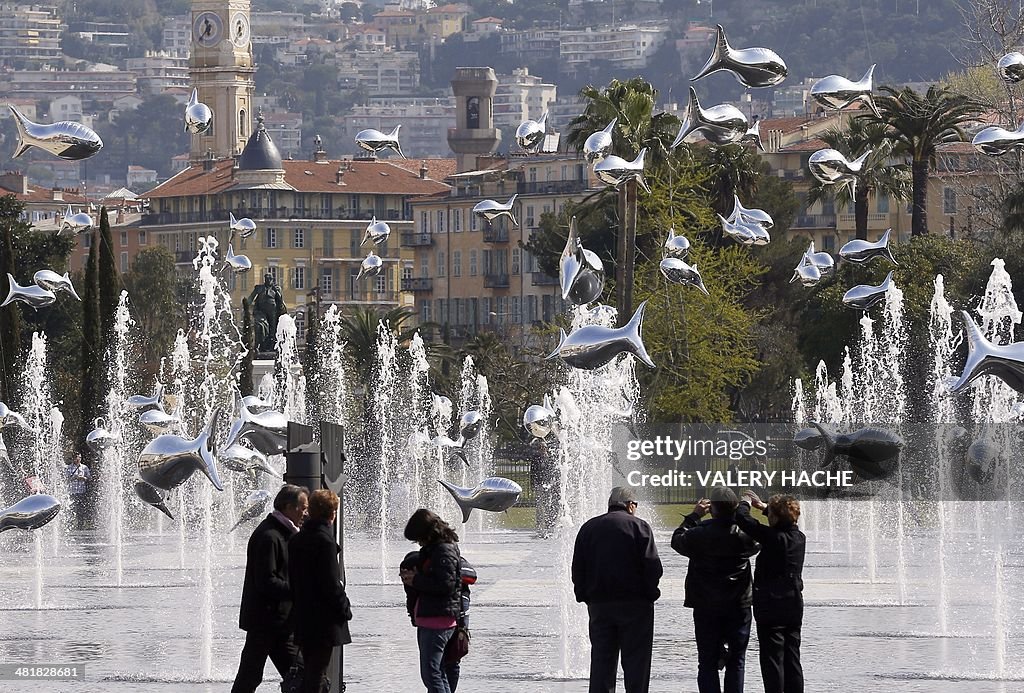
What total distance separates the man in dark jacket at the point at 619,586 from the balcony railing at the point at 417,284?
109802 millimetres

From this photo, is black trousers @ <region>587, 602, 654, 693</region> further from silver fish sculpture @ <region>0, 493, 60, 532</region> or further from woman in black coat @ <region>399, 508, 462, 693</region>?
silver fish sculpture @ <region>0, 493, 60, 532</region>

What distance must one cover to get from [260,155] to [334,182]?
5769 mm

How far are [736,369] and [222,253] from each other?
89.9 m

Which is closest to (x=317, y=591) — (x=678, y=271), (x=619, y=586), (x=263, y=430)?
(x=619, y=586)

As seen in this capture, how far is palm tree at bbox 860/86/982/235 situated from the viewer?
54.9 m

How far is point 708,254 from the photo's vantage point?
51.7 meters

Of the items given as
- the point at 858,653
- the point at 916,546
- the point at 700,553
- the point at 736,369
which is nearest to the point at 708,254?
the point at 736,369

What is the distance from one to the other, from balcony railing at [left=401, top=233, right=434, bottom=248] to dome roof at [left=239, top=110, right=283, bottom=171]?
19.7 metres

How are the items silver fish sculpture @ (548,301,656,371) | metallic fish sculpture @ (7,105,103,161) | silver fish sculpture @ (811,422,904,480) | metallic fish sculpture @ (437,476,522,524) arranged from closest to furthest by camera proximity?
silver fish sculpture @ (548,301,656,371)
metallic fish sculpture @ (437,476,522,524)
metallic fish sculpture @ (7,105,103,161)
silver fish sculpture @ (811,422,904,480)

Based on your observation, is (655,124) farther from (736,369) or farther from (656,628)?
(656,628)

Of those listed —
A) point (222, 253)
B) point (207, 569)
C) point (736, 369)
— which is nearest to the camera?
point (207, 569)

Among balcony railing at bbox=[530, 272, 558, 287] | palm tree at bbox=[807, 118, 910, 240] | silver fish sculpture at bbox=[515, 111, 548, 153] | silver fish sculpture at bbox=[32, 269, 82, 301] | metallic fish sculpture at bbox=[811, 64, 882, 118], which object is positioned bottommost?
silver fish sculpture at bbox=[32, 269, 82, 301]

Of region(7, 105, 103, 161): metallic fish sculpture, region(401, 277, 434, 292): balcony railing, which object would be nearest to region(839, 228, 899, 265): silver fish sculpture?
region(7, 105, 103, 161): metallic fish sculpture

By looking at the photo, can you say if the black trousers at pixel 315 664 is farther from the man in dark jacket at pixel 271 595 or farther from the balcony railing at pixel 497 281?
the balcony railing at pixel 497 281
